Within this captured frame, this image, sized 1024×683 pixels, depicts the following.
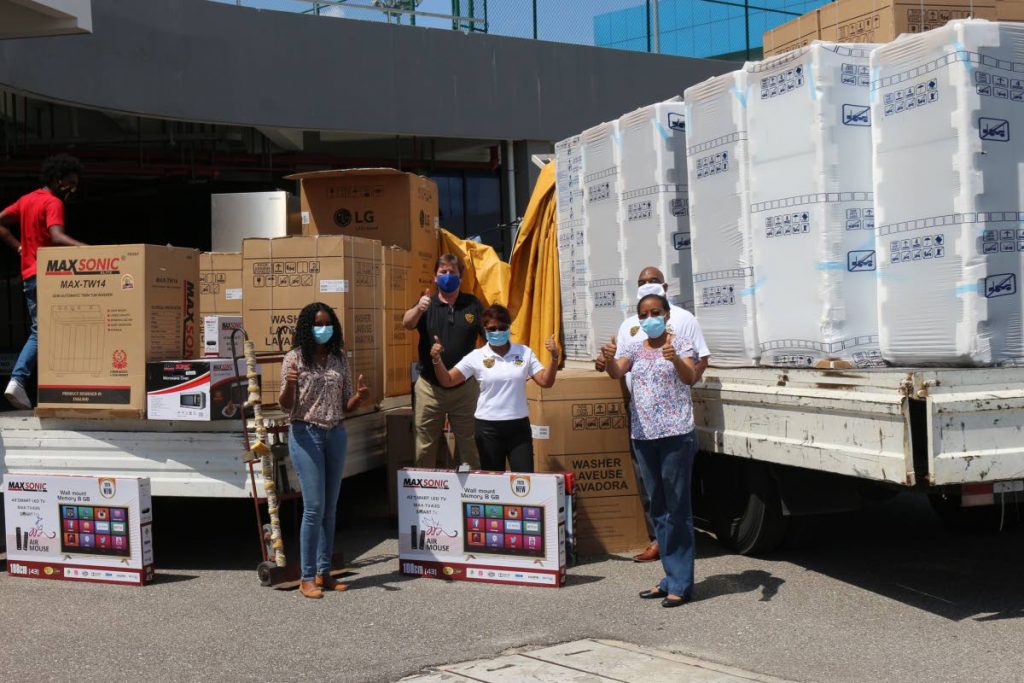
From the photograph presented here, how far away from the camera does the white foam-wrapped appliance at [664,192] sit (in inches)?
275

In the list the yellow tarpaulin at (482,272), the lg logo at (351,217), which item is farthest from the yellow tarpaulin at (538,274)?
the lg logo at (351,217)

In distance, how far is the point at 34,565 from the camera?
6941mm

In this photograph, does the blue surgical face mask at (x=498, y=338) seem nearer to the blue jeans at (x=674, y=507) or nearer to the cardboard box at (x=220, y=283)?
the blue jeans at (x=674, y=507)

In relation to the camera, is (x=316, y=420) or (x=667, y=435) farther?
(x=316, y=420)

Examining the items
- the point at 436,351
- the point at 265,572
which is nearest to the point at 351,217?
the point at 436,351

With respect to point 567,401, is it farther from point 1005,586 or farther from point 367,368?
point 1005,586

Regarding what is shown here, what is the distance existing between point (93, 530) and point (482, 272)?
448 centimetres

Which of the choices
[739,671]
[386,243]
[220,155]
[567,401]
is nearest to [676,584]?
[739,671]

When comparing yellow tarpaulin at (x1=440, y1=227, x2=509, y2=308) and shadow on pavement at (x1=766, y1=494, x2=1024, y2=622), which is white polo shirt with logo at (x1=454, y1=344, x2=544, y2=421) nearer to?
shadow on pavement at (x1=766, y1=494, x2=1024, y2=622)

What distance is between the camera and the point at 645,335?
6.32 meters

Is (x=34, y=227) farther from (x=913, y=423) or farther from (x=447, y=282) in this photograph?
(x=913, y=423)

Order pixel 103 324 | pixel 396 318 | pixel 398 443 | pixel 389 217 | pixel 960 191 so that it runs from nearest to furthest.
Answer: pixel 960 191
pixel 103 324
pixel 398 443
pixel 396 318
pixel 389 217

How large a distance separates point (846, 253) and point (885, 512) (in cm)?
378

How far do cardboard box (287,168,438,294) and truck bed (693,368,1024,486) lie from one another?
4648mm
